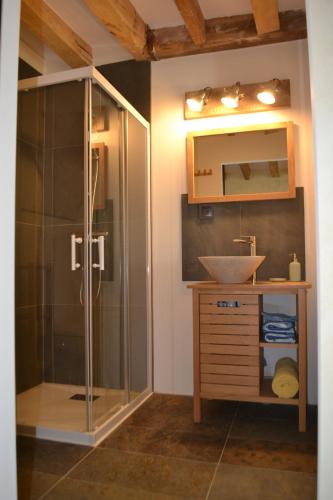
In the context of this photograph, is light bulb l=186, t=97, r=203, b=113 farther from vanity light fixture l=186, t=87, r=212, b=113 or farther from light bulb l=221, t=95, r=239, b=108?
light bulb l=221, t=95, r=239, b=108

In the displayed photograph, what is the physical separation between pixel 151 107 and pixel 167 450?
2.49 meters

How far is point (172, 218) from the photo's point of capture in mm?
3070

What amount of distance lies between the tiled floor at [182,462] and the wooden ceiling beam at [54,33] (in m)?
2.65

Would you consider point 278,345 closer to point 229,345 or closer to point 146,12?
point 229,345

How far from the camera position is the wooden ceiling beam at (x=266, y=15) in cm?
245

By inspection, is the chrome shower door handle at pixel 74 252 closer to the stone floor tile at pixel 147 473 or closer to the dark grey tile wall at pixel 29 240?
the dark grey tile wall at pixel 29 240

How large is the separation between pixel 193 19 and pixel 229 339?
2.16 metres

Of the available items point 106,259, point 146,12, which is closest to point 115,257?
point 106,259

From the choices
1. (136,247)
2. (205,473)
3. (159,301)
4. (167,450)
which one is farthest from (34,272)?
(205,473)

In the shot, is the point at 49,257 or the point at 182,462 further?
A: the point at 49,257

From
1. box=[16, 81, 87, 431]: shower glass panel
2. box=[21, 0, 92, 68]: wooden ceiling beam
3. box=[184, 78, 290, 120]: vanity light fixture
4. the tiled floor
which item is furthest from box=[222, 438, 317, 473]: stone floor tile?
box=[21, 0, 92, 68]: wooden ceiling beam

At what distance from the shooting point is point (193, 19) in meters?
2.64

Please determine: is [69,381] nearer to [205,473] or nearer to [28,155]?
[205,473]

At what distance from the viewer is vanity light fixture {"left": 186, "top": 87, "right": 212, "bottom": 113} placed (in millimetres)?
2934
